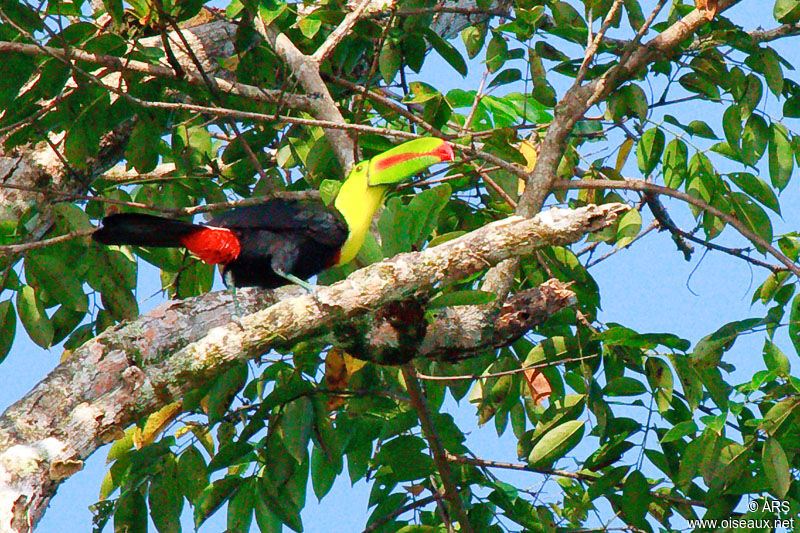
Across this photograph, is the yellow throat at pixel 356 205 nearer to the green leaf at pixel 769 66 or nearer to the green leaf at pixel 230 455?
the green leaf at pixel 230 455

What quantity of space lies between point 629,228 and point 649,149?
1.28 feet

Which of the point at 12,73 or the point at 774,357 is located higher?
the point at 12,73

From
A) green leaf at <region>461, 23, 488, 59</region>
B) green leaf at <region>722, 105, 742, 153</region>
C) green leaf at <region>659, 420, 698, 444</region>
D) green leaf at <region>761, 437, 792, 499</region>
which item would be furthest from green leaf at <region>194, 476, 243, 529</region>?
green leaf at <region>461, 23, 488, 59</region>

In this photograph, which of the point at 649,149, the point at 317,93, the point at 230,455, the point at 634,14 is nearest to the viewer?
the point at 230,455

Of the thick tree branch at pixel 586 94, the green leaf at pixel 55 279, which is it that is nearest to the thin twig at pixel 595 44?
the thick tree branch at pixel 586 94

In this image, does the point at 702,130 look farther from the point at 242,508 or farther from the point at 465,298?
the point at 242,508

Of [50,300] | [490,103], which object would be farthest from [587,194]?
[50,300]

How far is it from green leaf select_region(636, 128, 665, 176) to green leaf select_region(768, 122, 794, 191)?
0.41 meters

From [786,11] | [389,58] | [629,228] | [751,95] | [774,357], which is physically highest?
[389,58]

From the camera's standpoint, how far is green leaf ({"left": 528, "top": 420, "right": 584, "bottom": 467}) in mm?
3451

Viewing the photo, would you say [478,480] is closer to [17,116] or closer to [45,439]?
[45,439]

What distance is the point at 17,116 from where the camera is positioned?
3.48 m

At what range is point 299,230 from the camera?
3.67 meters

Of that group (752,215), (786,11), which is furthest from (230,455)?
(786,11)
